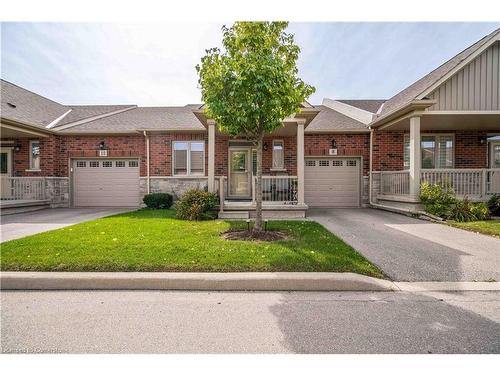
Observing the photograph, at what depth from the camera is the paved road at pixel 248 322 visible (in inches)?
89.5

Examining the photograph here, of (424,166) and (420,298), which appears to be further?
(424,166)

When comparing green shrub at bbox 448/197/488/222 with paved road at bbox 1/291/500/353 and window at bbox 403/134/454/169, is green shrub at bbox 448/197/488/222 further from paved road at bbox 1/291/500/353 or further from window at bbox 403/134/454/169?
paved road at bbox 1/291/500/353

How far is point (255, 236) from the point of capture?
18.0 ft

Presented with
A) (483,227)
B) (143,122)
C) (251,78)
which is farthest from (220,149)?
(483,227)

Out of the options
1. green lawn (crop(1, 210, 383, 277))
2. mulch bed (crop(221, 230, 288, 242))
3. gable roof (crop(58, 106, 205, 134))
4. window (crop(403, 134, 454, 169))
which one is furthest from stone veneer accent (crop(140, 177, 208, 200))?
window (crop(403, 134, 454, 169))

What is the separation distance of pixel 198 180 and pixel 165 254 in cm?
725

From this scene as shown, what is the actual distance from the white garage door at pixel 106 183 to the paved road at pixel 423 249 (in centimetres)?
929

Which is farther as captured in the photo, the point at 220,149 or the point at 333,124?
the point at 333,124

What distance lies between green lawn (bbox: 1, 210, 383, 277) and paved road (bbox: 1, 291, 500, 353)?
0.51 m

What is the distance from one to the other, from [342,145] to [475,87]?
493 cm

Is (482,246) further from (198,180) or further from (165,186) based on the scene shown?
(165,186)

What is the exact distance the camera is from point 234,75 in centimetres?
518

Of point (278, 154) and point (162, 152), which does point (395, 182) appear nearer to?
point (278, 154)

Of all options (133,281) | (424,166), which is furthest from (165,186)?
(424,166)
